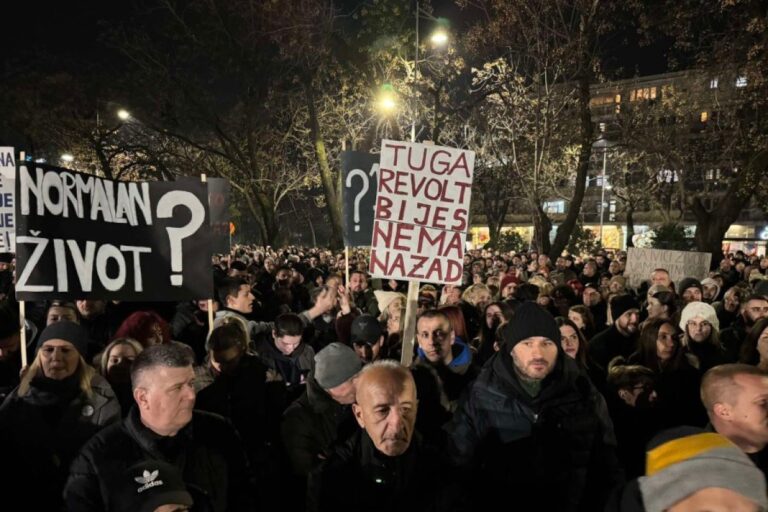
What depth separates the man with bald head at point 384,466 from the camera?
8.50 feet

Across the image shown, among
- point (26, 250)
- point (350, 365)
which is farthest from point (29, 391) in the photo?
point (350, 365)

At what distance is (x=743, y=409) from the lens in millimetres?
2957

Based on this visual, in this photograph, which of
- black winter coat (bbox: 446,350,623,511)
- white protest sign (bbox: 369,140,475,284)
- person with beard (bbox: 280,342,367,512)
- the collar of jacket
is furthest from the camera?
white protest sign (bbox: 369,140,475,284)

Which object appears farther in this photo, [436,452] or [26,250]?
[26,250]

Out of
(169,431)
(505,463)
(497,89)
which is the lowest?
(505,463)

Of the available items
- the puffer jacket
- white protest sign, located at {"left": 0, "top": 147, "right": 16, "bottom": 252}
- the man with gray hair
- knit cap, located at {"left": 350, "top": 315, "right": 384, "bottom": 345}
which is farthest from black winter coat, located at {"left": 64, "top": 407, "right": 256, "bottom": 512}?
white protest sign, located at {"left": 0, "top": 147, "right": 16, "bottom": 252}

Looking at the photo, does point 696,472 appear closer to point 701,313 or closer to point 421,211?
point 421,211

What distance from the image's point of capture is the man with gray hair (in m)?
2.63

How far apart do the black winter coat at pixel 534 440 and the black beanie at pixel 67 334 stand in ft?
7.45

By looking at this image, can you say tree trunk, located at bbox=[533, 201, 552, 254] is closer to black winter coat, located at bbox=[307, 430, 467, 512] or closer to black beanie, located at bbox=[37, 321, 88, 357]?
black beanie, located at bbox=[37, 321, 88, 357]

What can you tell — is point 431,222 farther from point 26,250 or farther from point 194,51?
point 194,51

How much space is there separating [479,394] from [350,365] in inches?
30.6

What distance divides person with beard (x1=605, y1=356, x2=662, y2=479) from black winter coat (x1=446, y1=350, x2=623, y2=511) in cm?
108

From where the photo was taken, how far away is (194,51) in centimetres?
2316
